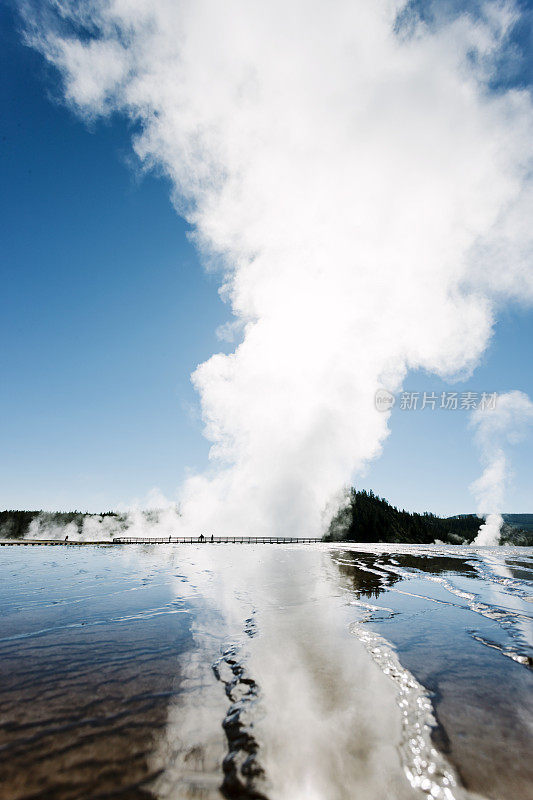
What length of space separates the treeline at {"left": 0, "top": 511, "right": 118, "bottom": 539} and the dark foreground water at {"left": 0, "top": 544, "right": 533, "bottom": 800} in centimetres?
14509

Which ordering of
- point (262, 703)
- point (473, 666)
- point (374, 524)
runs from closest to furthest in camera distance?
1. point (262, 703)
2. point (473, 666)
3. point (374, 524)

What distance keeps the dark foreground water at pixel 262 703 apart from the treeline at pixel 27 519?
145 metres

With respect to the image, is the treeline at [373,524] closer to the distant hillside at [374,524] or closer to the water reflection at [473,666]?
the distant hillside at [374,524]

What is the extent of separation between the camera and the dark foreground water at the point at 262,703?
4.09 metres

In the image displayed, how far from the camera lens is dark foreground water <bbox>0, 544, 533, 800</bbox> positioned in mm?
4090

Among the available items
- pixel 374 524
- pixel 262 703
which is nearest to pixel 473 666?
pixel 262 703

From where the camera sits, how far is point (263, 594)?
16.0 m

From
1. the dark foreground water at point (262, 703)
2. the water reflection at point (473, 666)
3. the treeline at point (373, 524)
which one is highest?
the treeline at point (373, 524)

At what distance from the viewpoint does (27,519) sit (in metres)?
145

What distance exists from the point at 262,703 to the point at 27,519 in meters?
180

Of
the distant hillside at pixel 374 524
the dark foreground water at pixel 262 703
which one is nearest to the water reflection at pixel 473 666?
the dark foreground water at pixel 262 703

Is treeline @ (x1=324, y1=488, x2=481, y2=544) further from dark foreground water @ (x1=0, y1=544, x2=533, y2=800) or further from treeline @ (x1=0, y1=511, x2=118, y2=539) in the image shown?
dark foreground water @ (x1=0, y1=544, x2=533, y2=800)

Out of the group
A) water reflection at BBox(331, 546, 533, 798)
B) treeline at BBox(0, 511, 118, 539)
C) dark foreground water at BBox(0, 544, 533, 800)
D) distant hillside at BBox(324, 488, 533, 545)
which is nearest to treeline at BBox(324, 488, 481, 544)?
distant hillside at BBox(324, 488, 533, 545)

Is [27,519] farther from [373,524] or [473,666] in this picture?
[473,666]
